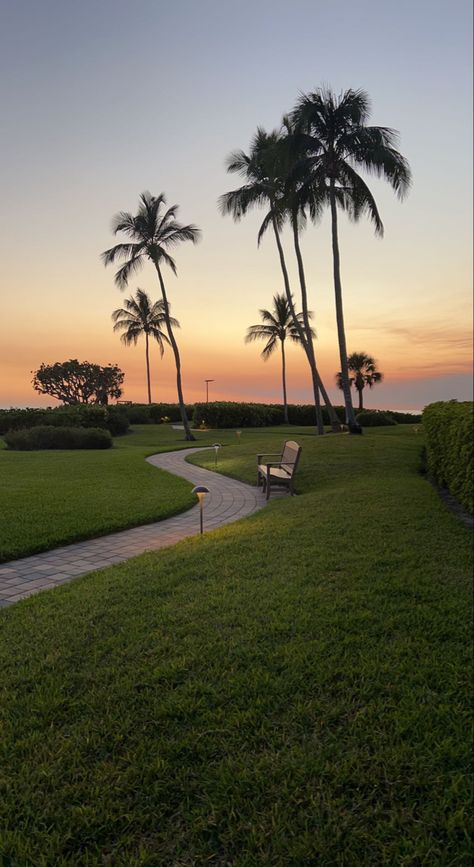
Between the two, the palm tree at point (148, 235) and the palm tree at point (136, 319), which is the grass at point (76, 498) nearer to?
the palm tree at point (148, 235)

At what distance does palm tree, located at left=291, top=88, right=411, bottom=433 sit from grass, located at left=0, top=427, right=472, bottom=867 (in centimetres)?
1598

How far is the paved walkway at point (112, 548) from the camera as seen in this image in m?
4.93

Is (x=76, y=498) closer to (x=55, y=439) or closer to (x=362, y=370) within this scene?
(x=55, y=439)

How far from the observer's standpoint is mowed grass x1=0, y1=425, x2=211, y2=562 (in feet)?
21.7

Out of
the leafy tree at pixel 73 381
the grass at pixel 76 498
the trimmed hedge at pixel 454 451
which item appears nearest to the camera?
the grass at pixel 76 498

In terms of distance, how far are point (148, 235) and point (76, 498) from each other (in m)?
→ 19.4

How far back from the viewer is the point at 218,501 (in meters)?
9.48

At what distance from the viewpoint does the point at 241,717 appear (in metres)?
2.44

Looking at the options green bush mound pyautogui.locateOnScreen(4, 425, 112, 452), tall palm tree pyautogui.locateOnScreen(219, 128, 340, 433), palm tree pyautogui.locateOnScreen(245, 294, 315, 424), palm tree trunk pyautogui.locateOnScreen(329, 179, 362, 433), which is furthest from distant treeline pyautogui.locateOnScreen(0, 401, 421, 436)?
palm tree trunk pyautogui.locateOnScreen(329, 179, 362, 433)

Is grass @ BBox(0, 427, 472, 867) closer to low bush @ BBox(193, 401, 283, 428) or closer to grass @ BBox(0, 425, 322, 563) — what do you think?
grass @ BBox(0, 425, 322, 563)

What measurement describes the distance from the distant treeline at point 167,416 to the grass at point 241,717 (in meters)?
23.6

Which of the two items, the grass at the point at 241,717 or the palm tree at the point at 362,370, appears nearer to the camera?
the grass at the point at 241,717

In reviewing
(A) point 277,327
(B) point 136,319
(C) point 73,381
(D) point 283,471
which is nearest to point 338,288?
(D) point 283,471

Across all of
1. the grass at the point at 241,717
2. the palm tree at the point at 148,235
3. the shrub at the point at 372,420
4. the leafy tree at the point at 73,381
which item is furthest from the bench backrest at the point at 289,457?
the leafy tree at the point at 73,381
